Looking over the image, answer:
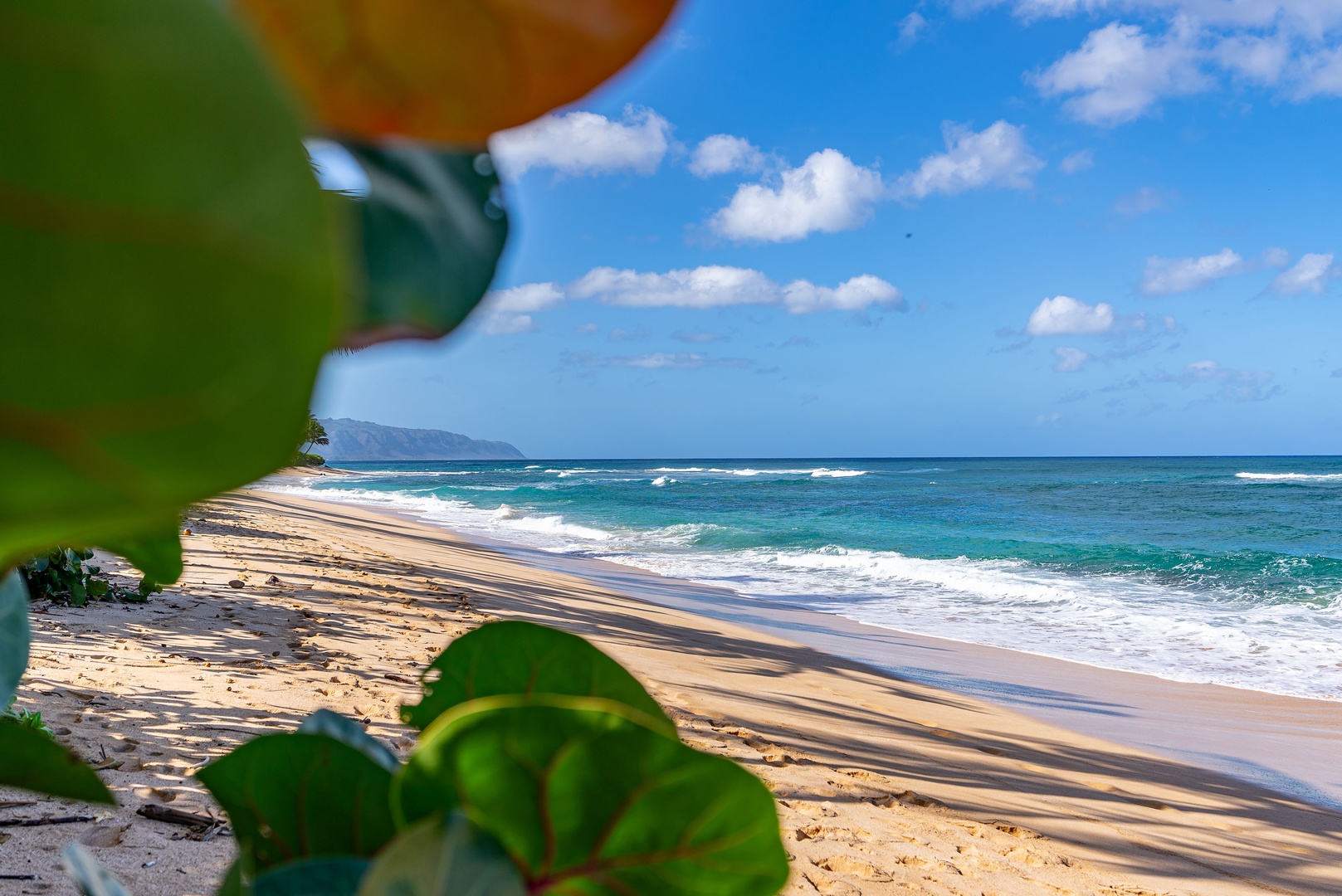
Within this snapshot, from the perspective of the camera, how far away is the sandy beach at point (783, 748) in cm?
287

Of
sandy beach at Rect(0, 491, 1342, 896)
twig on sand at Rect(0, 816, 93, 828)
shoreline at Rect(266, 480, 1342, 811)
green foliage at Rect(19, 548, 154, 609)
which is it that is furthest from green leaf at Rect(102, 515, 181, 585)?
shoreline at Rect(266, 480, 1342, 811)

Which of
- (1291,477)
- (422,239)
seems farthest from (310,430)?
(1291,477)

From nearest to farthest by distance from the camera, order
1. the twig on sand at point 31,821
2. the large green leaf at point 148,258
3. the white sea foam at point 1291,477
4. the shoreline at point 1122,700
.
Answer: the large green leaf at point 148,258 < the twig on sand at point 31,821 < the shoreline at point 1122,700 < the white sea foam at point 1291,477

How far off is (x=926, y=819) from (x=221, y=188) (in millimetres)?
4034

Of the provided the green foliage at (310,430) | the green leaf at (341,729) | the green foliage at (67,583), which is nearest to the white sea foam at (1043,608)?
the green foliage at (67,583)

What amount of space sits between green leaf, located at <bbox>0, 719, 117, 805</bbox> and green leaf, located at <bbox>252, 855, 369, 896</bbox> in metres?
0.13

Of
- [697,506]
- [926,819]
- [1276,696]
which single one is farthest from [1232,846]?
[697,506]

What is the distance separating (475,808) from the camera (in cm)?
21

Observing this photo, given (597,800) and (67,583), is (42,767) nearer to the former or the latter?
(597,800)

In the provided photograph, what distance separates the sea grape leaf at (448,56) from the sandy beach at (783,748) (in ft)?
6.45

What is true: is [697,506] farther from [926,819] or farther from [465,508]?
[926,819]

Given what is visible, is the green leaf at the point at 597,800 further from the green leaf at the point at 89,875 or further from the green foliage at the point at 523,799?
the green leaf at the point at 89,875

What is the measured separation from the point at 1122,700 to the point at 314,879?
6.87 metres

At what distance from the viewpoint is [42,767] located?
0.31 m
